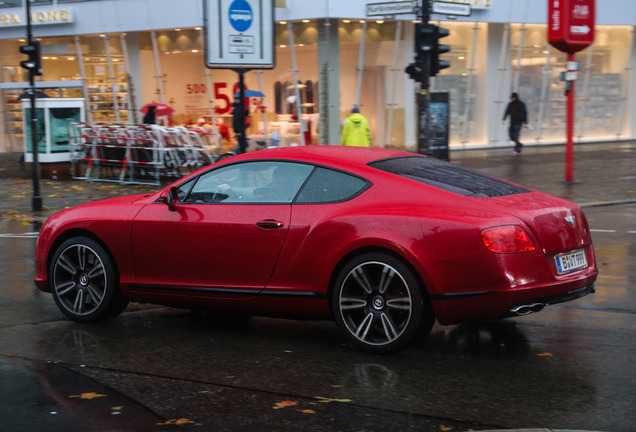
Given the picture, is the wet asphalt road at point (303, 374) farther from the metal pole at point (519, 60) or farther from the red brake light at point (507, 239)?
the metal pole at point (519, 60)

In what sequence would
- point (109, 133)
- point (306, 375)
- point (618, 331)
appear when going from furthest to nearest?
point (109, 133) → point (618, 331) → point (306, 375)

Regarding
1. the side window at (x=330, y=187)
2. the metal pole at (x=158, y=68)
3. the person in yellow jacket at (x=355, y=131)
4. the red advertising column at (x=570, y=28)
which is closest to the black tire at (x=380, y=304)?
the side window at (x=330, y=187)

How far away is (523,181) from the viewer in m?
18.5

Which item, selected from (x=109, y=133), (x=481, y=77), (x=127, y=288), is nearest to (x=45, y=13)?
(x=109, y=133)

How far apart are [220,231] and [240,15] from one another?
6940 millimetres

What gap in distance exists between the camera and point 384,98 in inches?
1140

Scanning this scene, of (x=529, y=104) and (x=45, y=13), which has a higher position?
(x=45, y=13)

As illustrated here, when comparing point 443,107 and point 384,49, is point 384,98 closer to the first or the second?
point 384,49

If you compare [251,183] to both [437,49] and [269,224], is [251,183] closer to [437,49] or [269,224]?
[269,224]

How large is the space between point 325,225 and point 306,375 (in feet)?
3.52

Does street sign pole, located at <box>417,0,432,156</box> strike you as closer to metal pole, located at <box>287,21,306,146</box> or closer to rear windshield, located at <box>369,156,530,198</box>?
rear windshield, located at <box>369,156,530,198</box>

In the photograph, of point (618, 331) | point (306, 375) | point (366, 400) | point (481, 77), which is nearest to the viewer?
point (366, 400)

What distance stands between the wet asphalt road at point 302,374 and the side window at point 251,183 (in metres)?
1.05

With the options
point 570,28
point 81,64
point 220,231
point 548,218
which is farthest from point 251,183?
point 81,64
